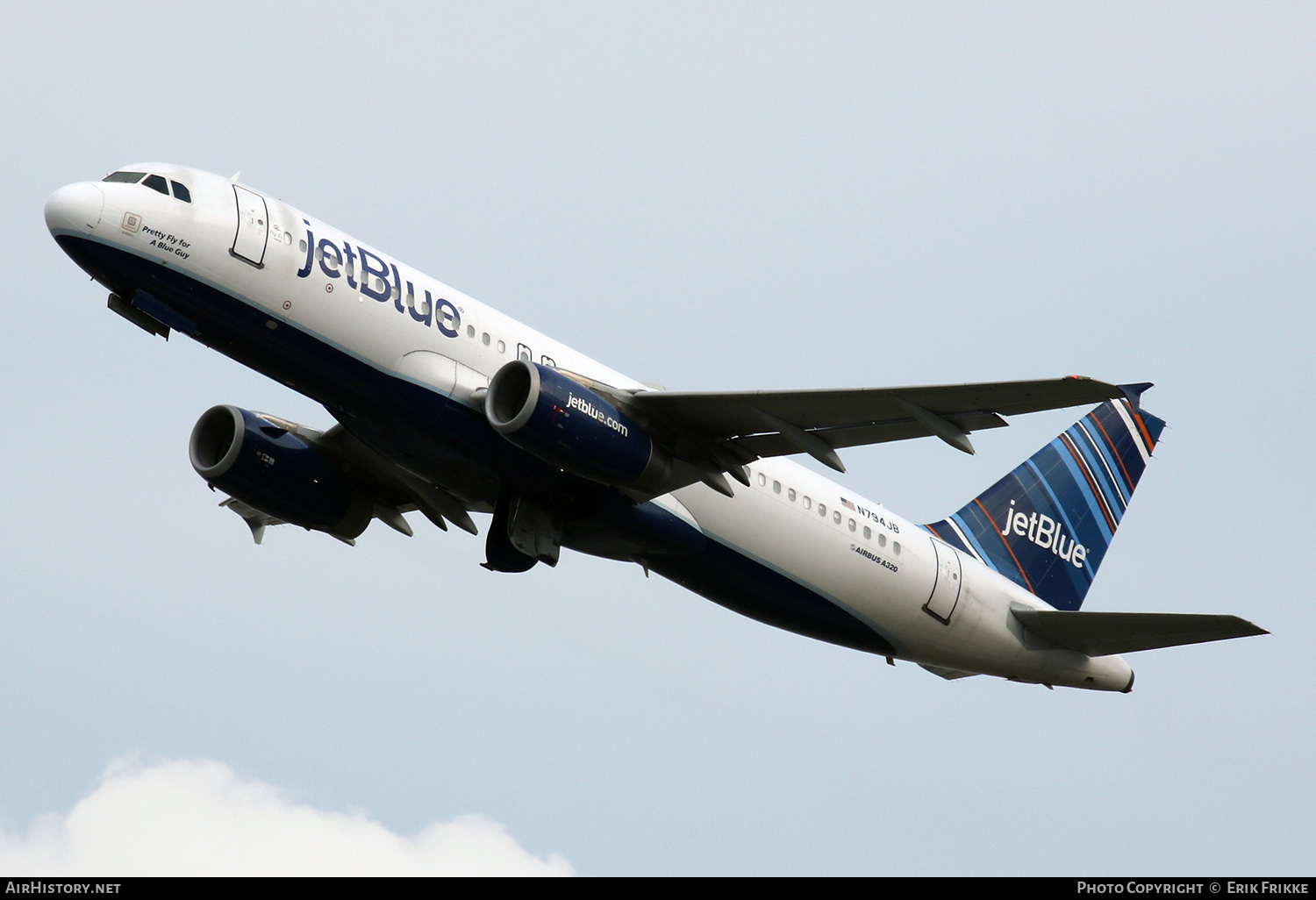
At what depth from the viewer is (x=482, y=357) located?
2575 centimetres

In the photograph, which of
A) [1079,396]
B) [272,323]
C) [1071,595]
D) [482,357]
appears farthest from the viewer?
[1071,595]

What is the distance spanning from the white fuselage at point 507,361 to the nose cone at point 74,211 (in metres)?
0.02

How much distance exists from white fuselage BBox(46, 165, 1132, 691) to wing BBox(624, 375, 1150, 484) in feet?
4.54

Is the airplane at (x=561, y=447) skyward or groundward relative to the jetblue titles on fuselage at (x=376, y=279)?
groundward

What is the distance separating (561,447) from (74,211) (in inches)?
328

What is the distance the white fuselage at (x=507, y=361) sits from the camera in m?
23.7

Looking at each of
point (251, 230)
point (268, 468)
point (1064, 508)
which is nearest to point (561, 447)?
point (251, 230)

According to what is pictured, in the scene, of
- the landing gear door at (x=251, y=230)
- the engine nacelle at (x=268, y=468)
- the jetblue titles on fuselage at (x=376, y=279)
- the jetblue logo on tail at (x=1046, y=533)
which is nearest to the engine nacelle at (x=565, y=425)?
the jetblue titles on fuselage at (x=376, y=279)

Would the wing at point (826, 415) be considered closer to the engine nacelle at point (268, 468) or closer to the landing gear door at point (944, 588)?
the landing gear door at point (944, 588)

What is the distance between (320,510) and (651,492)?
25.7 feet

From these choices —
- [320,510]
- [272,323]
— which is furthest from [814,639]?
[272,323]

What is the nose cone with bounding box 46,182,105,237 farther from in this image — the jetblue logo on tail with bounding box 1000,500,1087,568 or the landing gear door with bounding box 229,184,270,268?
the jetblue logo on tail with bounding box 1000,500,1087,568

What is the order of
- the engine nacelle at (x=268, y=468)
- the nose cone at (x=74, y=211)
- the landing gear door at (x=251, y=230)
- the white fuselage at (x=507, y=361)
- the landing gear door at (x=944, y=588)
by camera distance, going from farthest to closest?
A: the landing gear door at (x=944, y=588)
the engine nacelle at (x=268, y=468)
the landing gear door at (x=251, y=230)
the white fuselage at (x=507, y=361)
the nose cone at (x=74, y=211)
